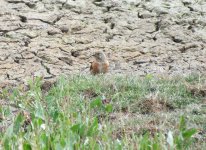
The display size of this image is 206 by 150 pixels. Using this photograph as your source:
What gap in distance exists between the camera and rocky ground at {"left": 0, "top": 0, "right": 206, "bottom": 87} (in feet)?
27.3

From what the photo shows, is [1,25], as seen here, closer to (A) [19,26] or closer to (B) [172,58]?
(A) [19,26]

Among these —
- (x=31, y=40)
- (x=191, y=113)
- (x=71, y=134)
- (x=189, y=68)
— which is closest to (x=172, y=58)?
(x=189, y=68)

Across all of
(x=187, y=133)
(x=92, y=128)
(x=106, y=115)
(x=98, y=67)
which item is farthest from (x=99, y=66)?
(x=187, y=133)

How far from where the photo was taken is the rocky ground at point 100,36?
27.3 ft

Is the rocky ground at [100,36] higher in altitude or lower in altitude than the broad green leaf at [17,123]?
A: lower

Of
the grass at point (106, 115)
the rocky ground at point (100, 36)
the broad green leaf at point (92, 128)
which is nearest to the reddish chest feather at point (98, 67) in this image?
the rocky ground at point (100, 36)

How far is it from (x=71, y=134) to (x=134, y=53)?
607 centimetres

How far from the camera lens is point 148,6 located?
34.6 feet

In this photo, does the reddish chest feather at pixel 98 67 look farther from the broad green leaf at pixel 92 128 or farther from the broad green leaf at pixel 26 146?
the broad green leaf at pixel 26 146

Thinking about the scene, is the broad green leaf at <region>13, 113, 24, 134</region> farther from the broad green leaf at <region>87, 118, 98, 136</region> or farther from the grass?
the broad green leaf at <region>87, 118, 98, 136</region>

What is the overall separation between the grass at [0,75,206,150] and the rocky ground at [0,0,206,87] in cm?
150

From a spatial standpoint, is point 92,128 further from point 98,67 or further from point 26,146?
point 98,67

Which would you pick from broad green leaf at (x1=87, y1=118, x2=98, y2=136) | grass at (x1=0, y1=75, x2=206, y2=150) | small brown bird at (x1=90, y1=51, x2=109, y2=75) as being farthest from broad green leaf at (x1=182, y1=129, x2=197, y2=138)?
small brown bird at (x1=90, y1=51, x2=109, y2=75)

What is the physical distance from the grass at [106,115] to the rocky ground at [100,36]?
150 centimetres
